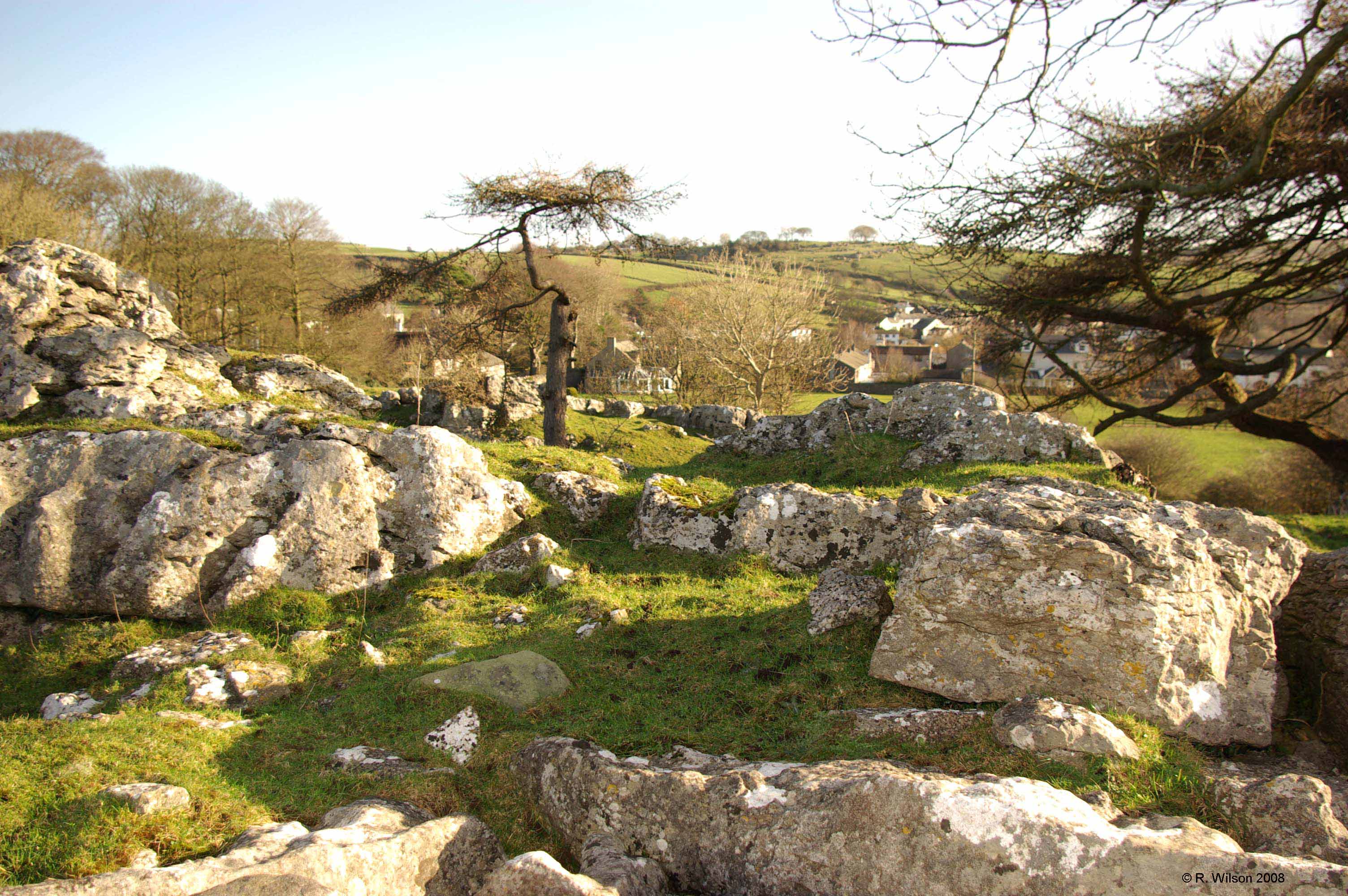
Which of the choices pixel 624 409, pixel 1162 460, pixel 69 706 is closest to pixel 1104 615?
pixel 69 706

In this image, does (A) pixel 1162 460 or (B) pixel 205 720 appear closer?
(B) pixel 205 720

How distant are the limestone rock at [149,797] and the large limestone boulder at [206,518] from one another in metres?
4.01

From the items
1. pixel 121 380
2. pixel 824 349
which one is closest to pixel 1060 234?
pixel 121 380

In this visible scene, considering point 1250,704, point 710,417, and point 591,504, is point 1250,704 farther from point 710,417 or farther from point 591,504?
point 710,417

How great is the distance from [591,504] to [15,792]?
280 inches

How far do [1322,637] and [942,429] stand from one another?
24.0 feet

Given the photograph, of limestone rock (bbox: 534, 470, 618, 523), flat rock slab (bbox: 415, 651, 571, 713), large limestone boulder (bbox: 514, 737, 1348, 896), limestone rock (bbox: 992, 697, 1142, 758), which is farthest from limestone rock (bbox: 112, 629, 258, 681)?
limestone rock (bbox: 992, 697, 1142, 758)

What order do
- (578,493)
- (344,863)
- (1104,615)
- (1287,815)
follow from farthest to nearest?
(578,493)
(1104,615)
(1287,815)
(344,863)

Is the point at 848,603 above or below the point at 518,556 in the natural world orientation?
above

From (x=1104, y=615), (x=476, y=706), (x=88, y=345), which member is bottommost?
(x=476, y=706)

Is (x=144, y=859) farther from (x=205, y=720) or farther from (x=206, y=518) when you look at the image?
(x=206, y=518)

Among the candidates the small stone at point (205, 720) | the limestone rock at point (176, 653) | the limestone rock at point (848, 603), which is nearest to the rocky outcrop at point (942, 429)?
the limestone rock at point (848, 603)

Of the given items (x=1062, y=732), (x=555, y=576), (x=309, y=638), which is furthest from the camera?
(x=555, y=576)

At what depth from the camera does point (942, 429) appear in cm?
1228
